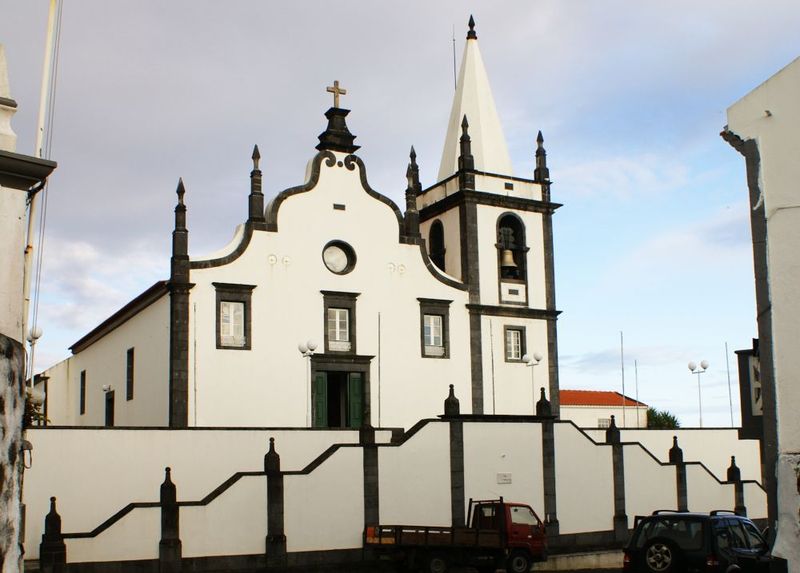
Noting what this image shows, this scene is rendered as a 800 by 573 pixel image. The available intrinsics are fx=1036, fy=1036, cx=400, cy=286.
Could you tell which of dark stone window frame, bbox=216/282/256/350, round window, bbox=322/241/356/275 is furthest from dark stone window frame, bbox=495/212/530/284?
dark stone window frame, bbox=216/282/256/350

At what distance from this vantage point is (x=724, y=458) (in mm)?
34438

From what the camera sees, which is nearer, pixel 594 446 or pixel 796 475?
pixel 796 475

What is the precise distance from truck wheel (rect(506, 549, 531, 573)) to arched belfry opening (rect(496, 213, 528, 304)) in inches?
547

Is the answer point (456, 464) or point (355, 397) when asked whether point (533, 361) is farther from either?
point (456, 464)

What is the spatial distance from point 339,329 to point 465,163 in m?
7.87

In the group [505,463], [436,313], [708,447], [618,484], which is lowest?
[618,484]

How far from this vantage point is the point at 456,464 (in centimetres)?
2708

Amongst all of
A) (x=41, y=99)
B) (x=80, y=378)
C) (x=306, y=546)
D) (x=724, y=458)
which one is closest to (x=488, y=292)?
(x=724, y=458)

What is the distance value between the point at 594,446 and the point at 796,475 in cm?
2160

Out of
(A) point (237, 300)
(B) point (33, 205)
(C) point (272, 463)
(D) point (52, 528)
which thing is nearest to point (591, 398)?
(A) point (237, 300)

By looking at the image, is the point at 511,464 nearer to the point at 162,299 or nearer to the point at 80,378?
the point at 162,299

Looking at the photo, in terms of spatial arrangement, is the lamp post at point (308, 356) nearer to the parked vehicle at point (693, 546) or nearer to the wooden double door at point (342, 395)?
the wooden double door at point (342, 395)

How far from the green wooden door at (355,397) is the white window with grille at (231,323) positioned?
382 cm

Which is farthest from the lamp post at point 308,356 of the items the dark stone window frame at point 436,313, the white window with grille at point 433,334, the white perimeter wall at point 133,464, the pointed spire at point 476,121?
the pointed spire at point 476,121
